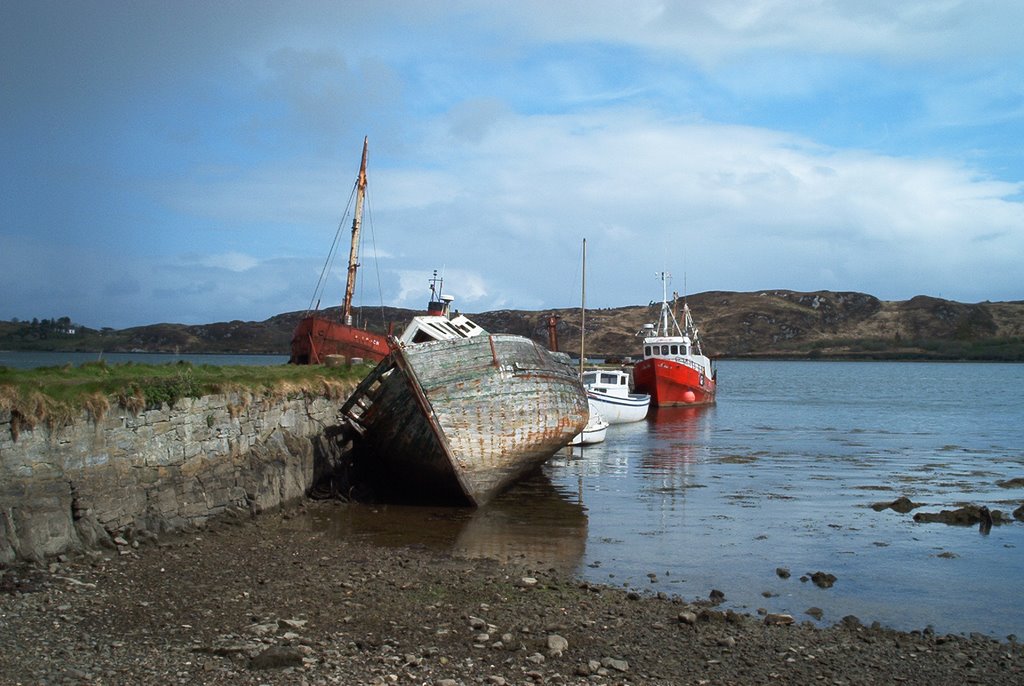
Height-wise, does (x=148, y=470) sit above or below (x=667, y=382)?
below

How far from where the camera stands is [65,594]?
911 cm

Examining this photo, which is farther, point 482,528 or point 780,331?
point 780,331

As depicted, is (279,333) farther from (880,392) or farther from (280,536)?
(280,536)

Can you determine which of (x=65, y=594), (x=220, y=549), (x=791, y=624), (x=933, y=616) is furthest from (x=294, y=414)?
(x=933, y=616)

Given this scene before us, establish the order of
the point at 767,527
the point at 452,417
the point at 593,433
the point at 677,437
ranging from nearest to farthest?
the point at 767,527, the point at 452,417, the point at 593,433, the point at 677,437

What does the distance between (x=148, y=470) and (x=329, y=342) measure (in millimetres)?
19049

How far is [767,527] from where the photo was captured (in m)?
15.3

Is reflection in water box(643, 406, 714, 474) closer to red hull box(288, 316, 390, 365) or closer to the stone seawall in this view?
red hull box(288, 316, 390, 365)

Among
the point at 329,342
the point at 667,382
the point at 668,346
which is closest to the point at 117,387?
the point at 329,342

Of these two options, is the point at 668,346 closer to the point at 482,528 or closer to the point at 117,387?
the point at 482,528

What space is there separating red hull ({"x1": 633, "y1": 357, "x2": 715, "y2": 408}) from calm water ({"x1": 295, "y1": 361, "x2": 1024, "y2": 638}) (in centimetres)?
1986

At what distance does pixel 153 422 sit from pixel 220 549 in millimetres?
2172

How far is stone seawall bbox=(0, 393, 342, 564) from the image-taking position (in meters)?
10.1

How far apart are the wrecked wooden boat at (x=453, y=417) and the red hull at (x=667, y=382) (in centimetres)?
3397
